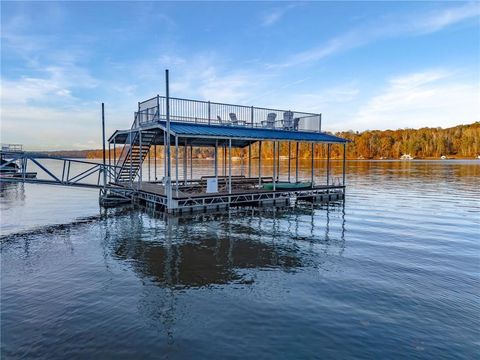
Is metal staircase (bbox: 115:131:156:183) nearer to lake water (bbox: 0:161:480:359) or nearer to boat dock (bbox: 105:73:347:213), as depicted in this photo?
boat dock (bbox: 105:73:347:213)

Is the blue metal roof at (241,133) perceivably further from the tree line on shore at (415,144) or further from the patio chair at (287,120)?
the tree line on shore at (415,144)

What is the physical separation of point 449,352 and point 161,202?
56.5 ft

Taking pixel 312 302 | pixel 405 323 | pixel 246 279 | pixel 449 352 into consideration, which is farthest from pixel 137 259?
pixel 449 352

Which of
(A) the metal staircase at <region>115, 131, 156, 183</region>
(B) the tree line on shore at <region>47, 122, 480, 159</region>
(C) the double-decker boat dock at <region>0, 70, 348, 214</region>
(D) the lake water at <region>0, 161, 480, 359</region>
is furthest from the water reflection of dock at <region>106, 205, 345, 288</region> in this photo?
(B) the tree line on shore at <region>47, 122, 480, 159</region>

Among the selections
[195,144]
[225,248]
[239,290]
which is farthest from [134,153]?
[239,290]

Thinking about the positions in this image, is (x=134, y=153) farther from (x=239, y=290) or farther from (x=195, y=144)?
(x=239, y=290)

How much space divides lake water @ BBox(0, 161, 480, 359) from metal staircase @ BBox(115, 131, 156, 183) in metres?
7.21

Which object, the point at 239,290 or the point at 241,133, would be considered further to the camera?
the point at 241,133

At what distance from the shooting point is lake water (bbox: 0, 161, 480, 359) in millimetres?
→ 6805

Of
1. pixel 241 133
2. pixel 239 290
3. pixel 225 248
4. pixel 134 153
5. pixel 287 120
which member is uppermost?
pixel 287 120

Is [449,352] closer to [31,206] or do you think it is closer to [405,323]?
[405,323]

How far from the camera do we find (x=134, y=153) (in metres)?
24.9

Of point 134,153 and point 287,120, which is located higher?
point 287,120

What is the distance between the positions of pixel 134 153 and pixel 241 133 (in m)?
8.22
